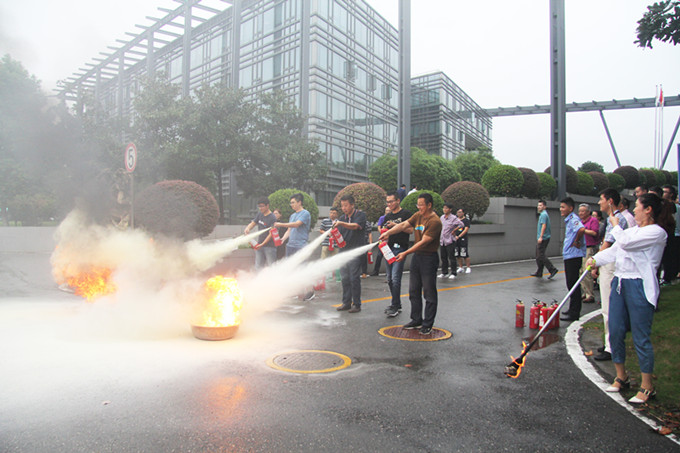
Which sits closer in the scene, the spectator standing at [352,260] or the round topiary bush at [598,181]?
the spectator standing at [352,260]

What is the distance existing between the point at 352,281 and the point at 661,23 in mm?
6598

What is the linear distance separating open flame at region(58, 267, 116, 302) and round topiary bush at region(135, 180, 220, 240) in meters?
4.61

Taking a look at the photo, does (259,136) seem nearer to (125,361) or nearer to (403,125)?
(403,125)

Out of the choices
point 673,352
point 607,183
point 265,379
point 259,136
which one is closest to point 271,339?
point 265,379

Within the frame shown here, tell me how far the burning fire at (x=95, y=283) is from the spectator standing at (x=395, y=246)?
4.64 metres

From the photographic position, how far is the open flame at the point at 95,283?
7652mm

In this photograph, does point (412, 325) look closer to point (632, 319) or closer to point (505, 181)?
point (632, 319)

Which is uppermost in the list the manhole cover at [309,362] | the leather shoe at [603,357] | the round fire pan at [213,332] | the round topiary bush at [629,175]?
the round topiary bush at [629,175]

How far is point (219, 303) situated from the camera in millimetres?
5867

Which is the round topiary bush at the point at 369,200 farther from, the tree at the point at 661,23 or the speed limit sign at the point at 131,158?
the tree at the point at 661,23

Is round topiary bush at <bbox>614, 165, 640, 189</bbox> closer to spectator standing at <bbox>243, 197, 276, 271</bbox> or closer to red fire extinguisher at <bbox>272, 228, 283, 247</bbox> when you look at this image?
spectator standing at <bbox>243, 197, 276, 271</bbox>

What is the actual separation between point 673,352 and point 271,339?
4.96m

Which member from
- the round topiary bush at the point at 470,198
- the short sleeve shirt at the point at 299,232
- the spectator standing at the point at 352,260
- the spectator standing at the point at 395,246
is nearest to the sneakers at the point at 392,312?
the spectator standing at the point at 395,246

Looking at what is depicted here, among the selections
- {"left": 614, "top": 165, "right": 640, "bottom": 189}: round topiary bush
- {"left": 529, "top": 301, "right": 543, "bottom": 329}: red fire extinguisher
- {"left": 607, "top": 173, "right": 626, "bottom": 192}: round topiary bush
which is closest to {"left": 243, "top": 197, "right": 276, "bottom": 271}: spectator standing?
{"left": 529, "top": 301, "right": 543, "bottom": 329}: red fire extinguisher
